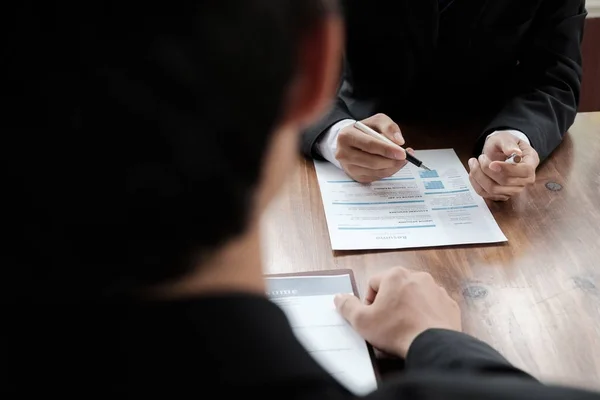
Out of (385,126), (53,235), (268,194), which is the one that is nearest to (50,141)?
(53,235)

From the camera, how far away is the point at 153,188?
1.14ft

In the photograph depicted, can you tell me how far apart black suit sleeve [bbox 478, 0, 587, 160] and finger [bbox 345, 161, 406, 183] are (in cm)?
26

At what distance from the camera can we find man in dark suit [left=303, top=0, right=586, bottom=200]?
1359 millimetres

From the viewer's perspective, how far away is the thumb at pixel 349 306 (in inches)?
33.4

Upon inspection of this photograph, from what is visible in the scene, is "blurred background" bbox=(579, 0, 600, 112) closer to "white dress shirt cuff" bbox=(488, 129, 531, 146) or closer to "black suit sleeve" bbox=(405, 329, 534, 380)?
"white dress shirt cuff" bbox=(488, 129, 531, 146)

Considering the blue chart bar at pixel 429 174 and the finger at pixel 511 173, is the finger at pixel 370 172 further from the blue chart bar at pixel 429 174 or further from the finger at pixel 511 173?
the finger at pixel 511 173

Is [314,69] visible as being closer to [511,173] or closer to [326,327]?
[326,327]

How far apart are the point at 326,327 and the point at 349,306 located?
0.13 feet

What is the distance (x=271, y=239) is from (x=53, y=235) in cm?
69

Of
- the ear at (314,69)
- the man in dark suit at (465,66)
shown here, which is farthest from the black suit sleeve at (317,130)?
the ear at (314,69)

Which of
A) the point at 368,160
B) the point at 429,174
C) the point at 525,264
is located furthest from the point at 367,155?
the point at 525,264

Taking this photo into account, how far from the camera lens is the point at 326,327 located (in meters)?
0.85

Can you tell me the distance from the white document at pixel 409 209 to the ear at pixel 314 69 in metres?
0.58

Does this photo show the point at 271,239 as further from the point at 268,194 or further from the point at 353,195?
the point at 268,194
